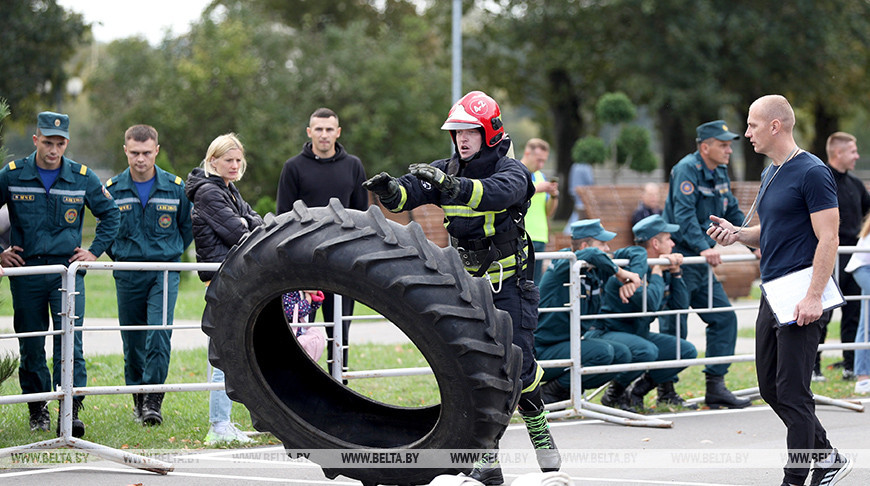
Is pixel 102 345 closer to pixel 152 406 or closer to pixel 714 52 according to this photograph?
pixel 152 406

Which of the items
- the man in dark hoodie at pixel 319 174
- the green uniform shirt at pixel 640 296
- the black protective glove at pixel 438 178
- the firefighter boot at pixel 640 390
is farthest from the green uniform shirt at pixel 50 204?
the firefighter boot at pixel 640 390

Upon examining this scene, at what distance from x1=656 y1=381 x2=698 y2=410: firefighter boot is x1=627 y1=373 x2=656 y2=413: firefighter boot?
0.20m

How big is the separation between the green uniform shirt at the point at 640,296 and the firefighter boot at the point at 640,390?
36 centimetres

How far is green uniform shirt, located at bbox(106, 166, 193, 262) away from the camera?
775 cm

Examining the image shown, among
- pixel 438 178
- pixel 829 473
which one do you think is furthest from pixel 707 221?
pixel 438 178

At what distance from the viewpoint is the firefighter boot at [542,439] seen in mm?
5797

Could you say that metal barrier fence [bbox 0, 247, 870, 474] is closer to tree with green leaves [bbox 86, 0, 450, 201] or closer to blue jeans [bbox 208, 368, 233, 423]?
blue jeans [bbox 208, 368, 233, 423]

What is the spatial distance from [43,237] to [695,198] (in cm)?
514

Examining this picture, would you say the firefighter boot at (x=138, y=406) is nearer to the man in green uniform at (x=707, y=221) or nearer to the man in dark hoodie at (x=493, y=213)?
the man in dark hoodie at (x=493, y=213)

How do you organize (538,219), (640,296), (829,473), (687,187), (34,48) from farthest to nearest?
(34,48) → (538,219) → (687,187) → (640,296) → (829,473)

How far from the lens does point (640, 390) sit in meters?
8.54

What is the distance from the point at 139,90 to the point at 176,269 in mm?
27684

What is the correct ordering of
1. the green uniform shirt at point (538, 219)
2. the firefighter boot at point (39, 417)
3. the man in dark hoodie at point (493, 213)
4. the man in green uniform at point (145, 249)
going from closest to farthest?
the man in dark hoodie at point (493, 213), the firefighter boot at point (39, 417), the man in green uniform at point (145, 249), the green uniform shirt at point (538, 219)

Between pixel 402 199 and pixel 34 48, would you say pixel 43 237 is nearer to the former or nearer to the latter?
pixel 402 199
